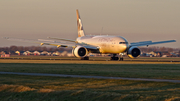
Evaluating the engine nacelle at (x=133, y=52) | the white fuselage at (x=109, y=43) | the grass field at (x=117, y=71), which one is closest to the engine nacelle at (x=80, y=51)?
the white fuselage at (x=109, y=43)

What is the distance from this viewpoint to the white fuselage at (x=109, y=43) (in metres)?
73.4

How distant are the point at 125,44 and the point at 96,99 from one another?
5367cm

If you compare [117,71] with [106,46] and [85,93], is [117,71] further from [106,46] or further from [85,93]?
[106,46]

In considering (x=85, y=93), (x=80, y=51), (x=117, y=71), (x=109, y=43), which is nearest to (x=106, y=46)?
(x=109, y=43)

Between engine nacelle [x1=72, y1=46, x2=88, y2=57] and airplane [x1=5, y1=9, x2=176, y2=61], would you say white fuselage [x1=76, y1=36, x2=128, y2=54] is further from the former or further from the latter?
engine nacelle [x1=72, y1=46, x2=88, y2=57]

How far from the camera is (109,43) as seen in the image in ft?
249

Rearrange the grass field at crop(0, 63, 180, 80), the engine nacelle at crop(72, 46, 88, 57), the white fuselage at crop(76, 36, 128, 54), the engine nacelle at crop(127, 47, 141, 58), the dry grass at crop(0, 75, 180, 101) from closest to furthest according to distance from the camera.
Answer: the dry grass at crop(0, 75, 180, 101), the grass field at crop(0, 63, 180, 80), the white fuselage at crop(76, 36, 128, 54), the engine nacelle at crop(127, 47, 141, 58), the engine nacelle at crop(72, 46, 88, 57)

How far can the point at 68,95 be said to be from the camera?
21500mm

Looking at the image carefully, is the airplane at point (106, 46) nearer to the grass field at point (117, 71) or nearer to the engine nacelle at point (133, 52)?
the engine nacelle at point (133, 52)

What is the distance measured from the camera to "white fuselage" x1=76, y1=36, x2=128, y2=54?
241 ft

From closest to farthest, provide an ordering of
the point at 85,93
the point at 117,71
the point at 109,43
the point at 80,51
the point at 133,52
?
1. the point at 85,93
2. the point at 117,71
3. the point at 133,52
4. the point at 80,51
5. the point at 109,43

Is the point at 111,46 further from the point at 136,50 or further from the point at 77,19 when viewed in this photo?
the point at 77,19

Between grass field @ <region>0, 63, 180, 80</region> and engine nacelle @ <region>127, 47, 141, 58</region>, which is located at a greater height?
engine nacelle @ <region>127, 47, 141, 58</region>

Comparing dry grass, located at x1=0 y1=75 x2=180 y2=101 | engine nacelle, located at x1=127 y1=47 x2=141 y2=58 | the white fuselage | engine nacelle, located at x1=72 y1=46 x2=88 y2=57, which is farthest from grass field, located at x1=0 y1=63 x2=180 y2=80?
engine nacelle, located at x1=72 y1=46 x2=88 y2=57
